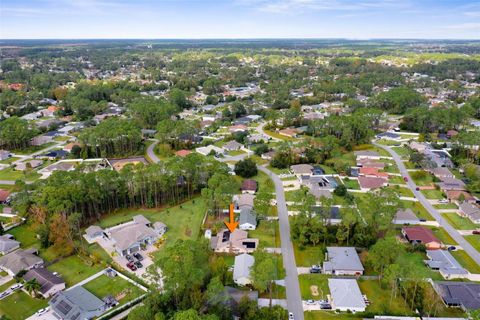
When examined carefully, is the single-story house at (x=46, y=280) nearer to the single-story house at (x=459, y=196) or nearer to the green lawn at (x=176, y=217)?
the green lawn at (x=176, y=217)

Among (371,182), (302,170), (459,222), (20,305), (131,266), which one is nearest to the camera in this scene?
(20,305)

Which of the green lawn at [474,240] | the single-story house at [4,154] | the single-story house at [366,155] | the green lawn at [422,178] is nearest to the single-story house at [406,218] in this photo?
the green lawn at [474,240]

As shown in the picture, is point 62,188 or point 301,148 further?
point 301,148

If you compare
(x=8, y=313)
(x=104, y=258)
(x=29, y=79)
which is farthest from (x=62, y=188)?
(x=29, y=79)

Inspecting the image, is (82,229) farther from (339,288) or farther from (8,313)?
(339,288)

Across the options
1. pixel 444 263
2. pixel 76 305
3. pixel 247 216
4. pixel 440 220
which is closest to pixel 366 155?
pixel 440 220

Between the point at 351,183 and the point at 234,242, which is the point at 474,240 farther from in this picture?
the point at 234,242
